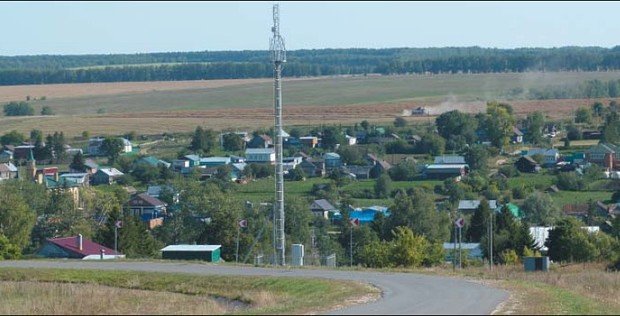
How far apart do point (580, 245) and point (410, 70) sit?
137 m

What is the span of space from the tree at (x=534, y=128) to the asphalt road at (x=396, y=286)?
2209 inches

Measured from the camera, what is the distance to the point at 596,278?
25.3 metres

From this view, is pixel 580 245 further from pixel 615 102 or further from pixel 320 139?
pixel 615 102

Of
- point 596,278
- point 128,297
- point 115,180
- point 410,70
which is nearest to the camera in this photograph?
point 128,297

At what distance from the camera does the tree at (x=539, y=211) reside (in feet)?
159

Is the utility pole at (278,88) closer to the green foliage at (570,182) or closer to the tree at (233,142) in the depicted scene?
the green foliage at (570,182)

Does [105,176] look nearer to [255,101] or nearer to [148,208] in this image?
[148,208]

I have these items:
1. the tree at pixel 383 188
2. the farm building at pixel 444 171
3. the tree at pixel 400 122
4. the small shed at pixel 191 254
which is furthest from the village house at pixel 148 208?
the tree at pixel 400 122

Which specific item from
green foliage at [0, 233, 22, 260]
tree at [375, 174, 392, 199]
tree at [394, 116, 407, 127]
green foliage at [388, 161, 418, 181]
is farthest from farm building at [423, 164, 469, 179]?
green foliage at [0, 233, 22, 260]

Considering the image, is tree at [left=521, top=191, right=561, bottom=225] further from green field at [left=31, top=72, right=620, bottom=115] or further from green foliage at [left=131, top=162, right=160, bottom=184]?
green field at [left=31, top=72, right=620, bottom=115]

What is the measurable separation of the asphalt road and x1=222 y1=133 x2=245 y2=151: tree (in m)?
54.2

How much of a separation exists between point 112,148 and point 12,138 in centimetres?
1194

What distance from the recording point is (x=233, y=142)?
8369 cm

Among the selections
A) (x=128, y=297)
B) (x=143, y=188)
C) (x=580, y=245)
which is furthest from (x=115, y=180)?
(x=128, y=297)
